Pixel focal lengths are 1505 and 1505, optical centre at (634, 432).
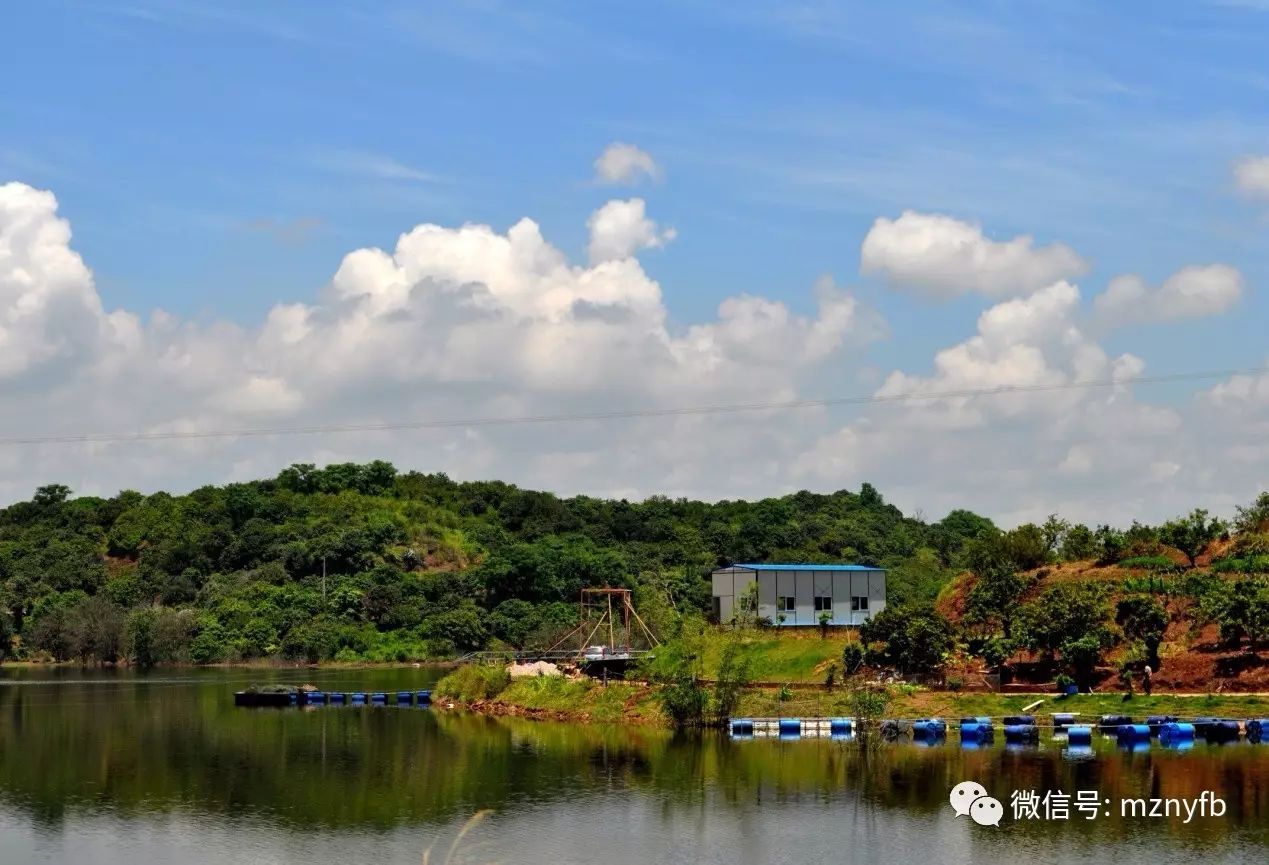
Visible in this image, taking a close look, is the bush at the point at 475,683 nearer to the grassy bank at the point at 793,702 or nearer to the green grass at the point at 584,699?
the grassy bank at the point at 793,702

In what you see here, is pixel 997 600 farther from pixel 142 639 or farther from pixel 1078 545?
pixel 142 639

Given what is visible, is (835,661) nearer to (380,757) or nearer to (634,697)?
(634,697)

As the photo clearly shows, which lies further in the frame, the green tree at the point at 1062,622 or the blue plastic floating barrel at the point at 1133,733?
the green tree at the point at 1062,622

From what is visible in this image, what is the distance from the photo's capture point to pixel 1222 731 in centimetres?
8219

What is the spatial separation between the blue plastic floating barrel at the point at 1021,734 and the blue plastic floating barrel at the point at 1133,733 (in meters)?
4.48

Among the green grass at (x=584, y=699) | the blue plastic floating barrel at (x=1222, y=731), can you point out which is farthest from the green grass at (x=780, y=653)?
the blue plastic floating barrel at (x=1222, y=731)

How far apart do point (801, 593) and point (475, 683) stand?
26783 millimetres

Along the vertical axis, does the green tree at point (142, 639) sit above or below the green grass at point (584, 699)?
above

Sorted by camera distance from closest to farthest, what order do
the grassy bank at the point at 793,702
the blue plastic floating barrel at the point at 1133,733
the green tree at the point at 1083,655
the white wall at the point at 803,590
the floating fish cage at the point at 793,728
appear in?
1. the blue plastic floating barrel at the point at 1133,733
2. the floating fish cage at the point at 793,728
3. the grassy bank at the point at 793,702
4. the green tree at the point at 1083,655
5. the white wall at the point at 803,590

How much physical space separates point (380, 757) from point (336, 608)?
327 feet

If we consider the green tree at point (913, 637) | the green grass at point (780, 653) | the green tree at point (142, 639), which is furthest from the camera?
the green tree at point (142, 639)

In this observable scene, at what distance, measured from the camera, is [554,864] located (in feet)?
188

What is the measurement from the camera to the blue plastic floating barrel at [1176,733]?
81.6 metres

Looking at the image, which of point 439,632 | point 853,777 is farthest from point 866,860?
point 439,632
